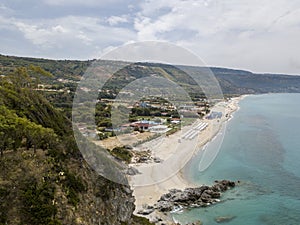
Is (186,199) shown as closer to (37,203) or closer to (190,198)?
(190,198)

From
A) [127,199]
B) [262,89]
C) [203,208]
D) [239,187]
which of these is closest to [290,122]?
[239,187]

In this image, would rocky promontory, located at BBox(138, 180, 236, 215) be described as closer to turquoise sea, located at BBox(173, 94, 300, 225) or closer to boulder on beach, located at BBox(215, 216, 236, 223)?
turquoise sea, located at BBox(173, 94, 300, 225)

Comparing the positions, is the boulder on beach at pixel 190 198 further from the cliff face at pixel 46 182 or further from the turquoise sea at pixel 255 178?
the cliff face at pixel 46 182

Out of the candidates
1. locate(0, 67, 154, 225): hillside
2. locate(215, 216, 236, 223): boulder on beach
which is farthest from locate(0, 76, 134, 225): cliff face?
locate(215, 216, 236, 223): boulder on beach

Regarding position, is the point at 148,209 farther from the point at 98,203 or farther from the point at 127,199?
the point at 98,203

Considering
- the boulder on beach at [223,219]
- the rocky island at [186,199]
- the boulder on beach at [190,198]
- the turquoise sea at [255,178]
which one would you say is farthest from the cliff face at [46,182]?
the turquoise sea at [255,178]

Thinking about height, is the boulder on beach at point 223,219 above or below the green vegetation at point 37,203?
below
